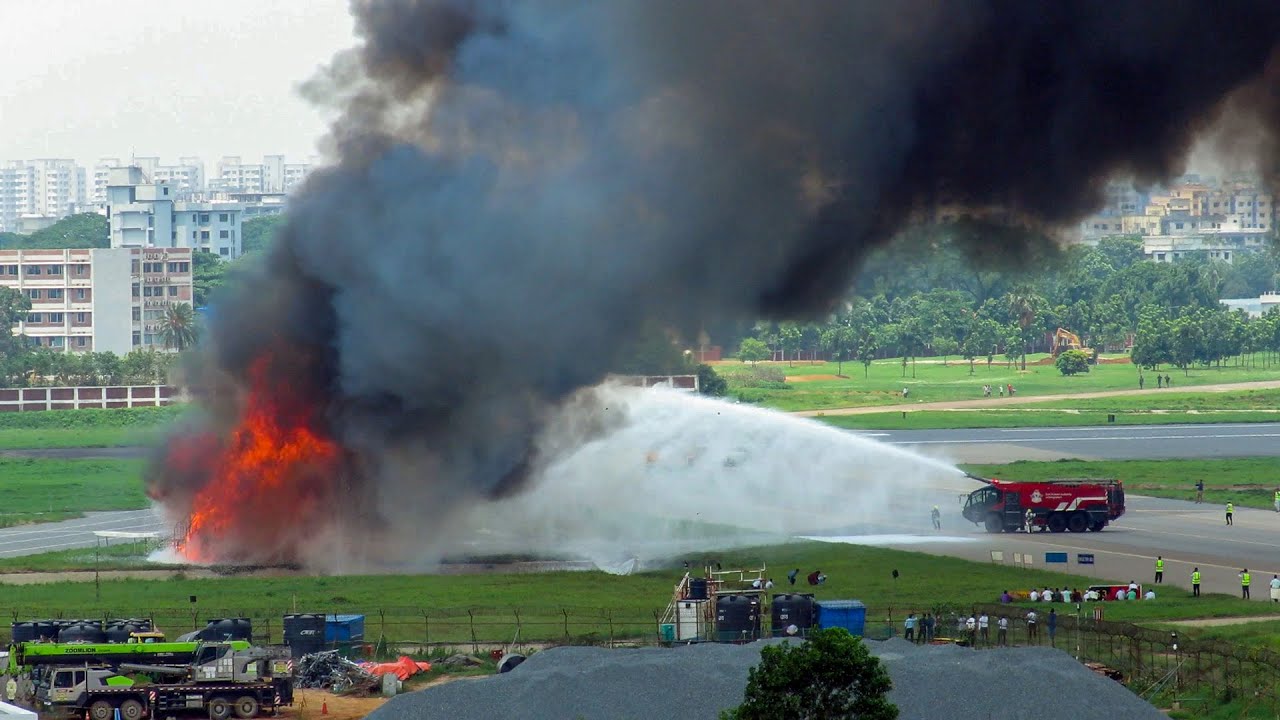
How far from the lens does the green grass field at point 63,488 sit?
345 feet

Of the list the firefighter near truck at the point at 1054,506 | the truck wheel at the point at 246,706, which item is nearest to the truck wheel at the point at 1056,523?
the firefighter near truck at the point at 1054,506

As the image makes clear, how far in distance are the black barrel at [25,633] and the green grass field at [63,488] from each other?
127 feet

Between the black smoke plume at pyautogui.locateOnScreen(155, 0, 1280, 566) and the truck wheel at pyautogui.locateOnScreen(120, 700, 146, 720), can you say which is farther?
the black smoke plume at pyautogui.locateOnScreen(155, 0, 1280, 566)

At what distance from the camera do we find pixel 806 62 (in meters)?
77.6

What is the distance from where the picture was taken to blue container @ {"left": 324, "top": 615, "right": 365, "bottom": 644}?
57.6 metres

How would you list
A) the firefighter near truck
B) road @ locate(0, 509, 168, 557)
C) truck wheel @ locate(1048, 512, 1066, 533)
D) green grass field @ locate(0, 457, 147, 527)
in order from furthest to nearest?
green grass field @ locate(0, 457, 147, 527), truck wheel @ locate(1048, 512, 1066, 533), the firefighter near truck, road @ locate(0, 509, 168, 557)

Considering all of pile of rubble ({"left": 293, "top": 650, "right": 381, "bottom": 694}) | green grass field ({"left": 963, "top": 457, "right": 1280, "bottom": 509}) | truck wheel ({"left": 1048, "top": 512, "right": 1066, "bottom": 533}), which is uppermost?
green grass field ({"left": 963, "top": 457, "right": 1280, "bottom": 509})

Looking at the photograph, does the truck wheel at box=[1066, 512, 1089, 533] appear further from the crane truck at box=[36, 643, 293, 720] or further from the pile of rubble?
the crane truck at box=[36, 643, 293, 720]

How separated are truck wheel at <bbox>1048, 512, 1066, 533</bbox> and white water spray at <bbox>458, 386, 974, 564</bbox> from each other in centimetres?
486

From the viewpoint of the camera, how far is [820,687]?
131ft

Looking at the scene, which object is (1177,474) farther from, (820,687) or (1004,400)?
(820,687)

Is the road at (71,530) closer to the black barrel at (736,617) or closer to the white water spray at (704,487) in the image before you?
the white water spray at (704,487)

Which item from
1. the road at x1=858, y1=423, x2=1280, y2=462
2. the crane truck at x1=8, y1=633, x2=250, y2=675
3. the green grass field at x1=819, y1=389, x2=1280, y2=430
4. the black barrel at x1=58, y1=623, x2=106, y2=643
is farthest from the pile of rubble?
the green grass field at x1=819, y1=389, x2=1280, y2=430

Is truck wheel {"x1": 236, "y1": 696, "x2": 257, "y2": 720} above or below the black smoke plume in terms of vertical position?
below
